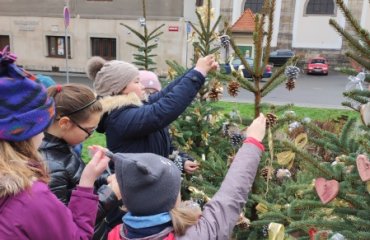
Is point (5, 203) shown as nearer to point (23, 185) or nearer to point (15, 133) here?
point (23, 185)

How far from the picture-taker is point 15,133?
1.41 m

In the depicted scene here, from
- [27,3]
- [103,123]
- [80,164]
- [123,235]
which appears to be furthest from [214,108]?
[27,3]

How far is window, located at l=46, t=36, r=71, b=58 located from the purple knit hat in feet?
74.5

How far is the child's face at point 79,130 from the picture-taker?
6.73ft

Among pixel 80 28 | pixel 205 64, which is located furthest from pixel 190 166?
pixel 80 28

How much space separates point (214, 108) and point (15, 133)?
Result: 322 cm

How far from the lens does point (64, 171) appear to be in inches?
75.4

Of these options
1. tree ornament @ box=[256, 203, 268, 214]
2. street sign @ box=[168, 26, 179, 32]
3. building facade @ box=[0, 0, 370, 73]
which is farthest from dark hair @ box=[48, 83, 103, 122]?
street sign @ box=[168, 26, 179, 32]

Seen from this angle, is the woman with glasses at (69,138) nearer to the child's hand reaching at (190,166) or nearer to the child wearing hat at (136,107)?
the child wearing hat at (136,107)

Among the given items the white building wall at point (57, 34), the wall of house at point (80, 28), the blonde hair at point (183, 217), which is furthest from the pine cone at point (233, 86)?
the white building wall at point (57, 34)

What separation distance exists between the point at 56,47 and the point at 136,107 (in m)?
22.3

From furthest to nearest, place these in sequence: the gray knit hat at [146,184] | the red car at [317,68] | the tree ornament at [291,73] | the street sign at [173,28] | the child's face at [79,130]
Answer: the red car at [317,68], the street sign at [173,28], the tree ornament at [291,73], the child's face at [79,130], the gray knit hat at [146,184]

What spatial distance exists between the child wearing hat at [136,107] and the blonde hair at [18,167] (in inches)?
40.5

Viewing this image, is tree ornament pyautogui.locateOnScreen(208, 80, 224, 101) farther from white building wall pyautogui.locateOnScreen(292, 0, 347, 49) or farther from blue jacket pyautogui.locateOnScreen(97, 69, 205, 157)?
white building wall pyautogui.locateOnScreen(292, 0, 347, 49)
